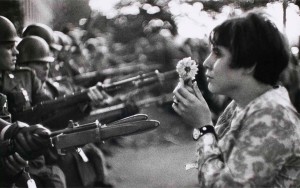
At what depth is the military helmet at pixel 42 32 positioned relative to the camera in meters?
2.88

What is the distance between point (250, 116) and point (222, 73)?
20cm

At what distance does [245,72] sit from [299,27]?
1.14m

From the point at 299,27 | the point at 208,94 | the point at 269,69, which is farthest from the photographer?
the point at 299,27

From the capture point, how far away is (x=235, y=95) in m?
1.79

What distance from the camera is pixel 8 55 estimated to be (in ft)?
9.37

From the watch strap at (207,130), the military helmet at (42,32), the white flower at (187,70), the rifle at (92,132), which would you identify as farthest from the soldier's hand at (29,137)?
the watch strap at (207,130)

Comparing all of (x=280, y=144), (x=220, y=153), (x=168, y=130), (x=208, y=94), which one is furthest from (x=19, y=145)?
(x=280, y=144)

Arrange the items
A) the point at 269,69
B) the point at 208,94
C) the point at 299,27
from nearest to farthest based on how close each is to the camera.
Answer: the point at 269,69 → the point at 208,94 → the point at 299,27

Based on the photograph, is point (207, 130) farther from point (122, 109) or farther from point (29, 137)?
point (29, 137)

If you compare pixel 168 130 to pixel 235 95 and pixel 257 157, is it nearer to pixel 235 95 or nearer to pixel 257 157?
pixel 235 95

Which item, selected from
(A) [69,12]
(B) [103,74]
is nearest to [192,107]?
(B) [103,74]

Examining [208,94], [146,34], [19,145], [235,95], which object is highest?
[235,95]

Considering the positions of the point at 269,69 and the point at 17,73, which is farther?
the point at 17,73

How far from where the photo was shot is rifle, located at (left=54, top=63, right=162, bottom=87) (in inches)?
110
